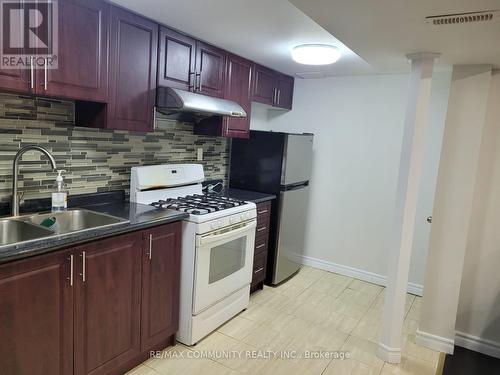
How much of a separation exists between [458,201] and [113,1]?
253 centimetres

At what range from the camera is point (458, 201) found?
2453mm

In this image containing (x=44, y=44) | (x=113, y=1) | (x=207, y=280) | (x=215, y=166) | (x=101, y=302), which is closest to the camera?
(x=44, y=44)

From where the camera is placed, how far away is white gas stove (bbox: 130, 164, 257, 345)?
2.36 metres

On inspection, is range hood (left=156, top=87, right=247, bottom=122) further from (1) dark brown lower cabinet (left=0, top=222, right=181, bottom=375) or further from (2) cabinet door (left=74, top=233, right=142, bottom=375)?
(2) cabinet door (left=74, top=233, right=142, bottom=375)

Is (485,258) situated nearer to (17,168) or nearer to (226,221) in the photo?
(226,221)

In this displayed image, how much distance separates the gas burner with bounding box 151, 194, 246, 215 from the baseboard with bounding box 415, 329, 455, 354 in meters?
1.65

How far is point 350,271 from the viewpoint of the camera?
3.89 meters

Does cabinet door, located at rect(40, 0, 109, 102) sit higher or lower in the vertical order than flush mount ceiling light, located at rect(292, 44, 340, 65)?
lower

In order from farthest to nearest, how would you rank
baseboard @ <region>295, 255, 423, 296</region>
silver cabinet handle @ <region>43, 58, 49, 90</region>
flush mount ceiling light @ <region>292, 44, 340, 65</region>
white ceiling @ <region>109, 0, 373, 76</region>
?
1. baseboard @ <region>295, 255, 423, 296</region>
2. flush mount ceiling light @ <region>292, 44, 340, 65</region>
3. white ceiling @ <region>109, 0, 373, 76</region>
4. silver cabinet handle @ <region>43, 58, 49, 90</region>

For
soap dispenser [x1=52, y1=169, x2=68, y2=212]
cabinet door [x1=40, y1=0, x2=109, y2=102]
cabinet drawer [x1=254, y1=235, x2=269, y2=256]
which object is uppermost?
cabinet door [x1=40, y1=0, x2=109, y2=102]

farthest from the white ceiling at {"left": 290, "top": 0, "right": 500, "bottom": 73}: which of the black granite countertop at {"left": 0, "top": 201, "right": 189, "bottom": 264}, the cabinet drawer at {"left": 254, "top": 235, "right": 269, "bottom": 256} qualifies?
the cabinet drawer at {"left": 254, "top": 235, "right": 269, "bottom": 256}

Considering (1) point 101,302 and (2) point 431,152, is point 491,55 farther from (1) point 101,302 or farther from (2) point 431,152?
(1) point 101,302

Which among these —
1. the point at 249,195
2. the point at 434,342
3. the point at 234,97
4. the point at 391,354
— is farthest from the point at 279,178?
the point at 434,342

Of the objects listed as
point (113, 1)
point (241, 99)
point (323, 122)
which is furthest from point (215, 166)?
point (113, 1)
